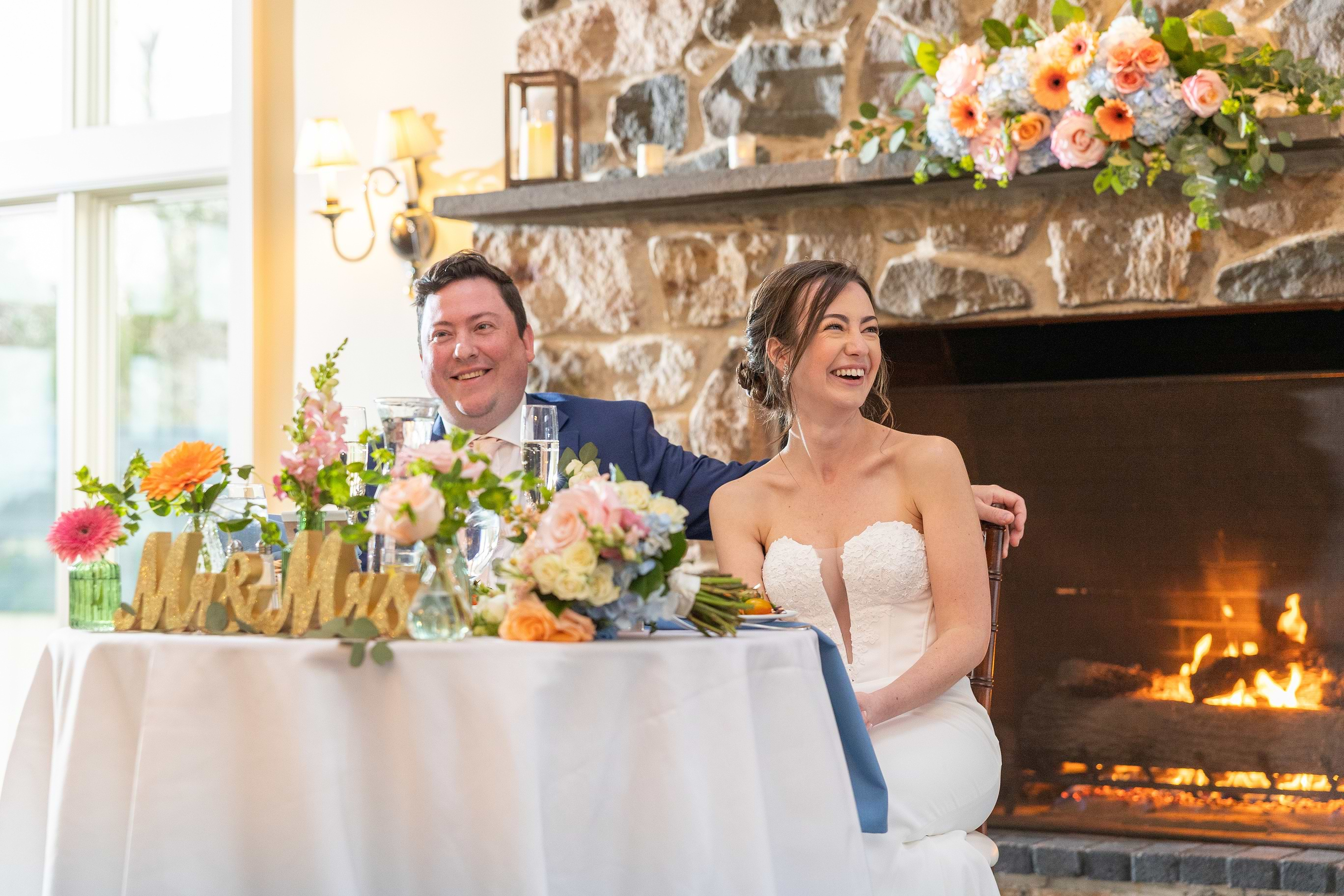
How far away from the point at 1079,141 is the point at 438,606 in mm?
1921

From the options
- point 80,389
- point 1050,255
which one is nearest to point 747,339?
point 1050,255

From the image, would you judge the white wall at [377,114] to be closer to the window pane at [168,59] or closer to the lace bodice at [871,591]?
the window pane at [168,59]

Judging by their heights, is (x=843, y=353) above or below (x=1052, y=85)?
below

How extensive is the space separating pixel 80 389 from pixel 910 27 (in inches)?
123

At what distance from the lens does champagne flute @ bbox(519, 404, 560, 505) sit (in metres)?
1.71

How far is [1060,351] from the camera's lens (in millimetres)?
3293

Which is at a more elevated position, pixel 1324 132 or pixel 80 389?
pixel 1324 132

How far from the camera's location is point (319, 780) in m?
1.43

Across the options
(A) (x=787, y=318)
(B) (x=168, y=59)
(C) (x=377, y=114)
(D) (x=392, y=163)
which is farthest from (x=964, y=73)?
(B) (x=168, y=59)

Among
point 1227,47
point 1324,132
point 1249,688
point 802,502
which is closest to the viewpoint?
point 802,502

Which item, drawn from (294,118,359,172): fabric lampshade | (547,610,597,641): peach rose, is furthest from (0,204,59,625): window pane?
(547,610,597,641): peach rose

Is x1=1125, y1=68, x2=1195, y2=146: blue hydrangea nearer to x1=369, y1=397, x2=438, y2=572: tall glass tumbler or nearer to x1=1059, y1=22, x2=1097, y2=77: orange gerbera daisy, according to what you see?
x1=1059, y1=22, x2=1097, y2=77: orange gerbera daisy

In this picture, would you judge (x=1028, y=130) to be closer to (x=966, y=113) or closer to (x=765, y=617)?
(x=966, y=113)

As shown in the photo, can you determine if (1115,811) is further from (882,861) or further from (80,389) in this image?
(80,389)
